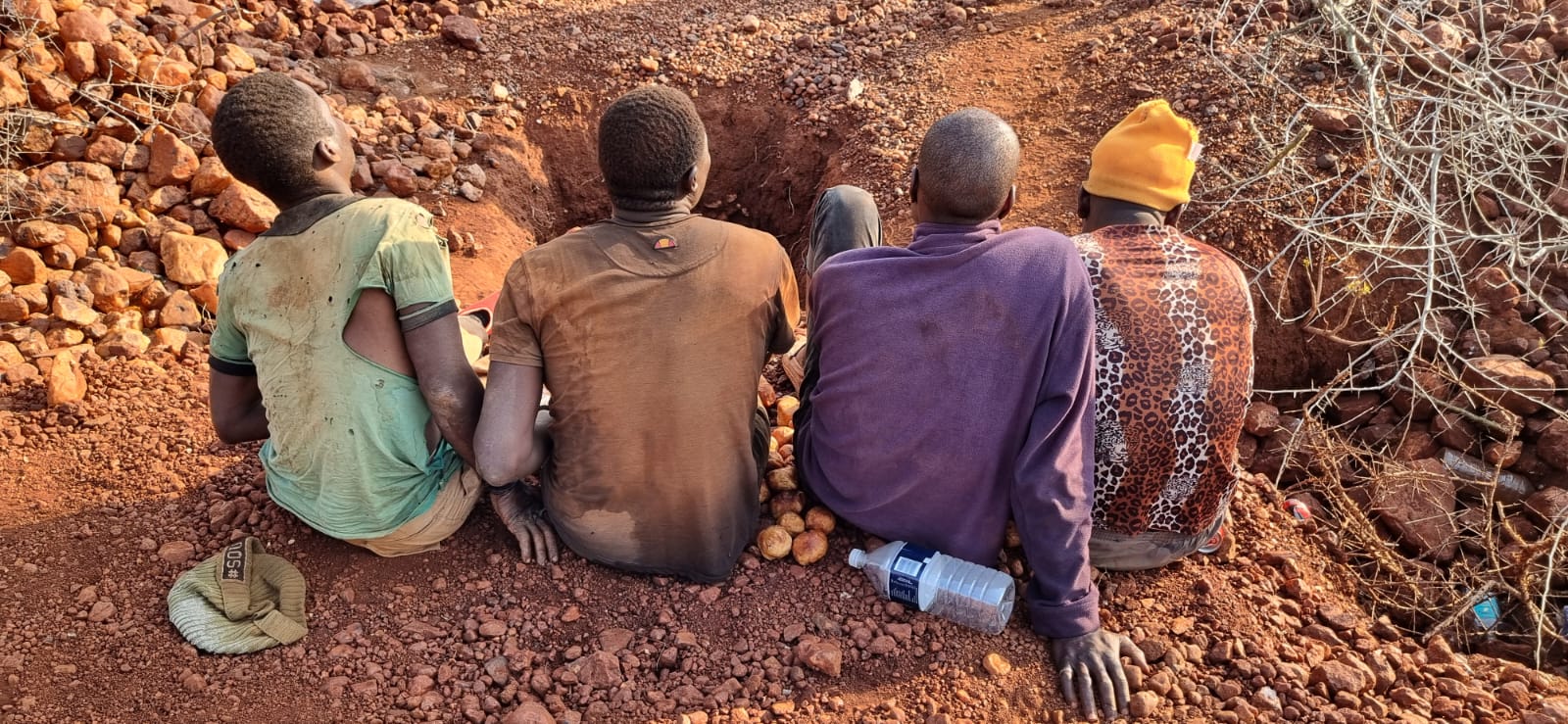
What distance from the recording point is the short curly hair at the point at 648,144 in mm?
1973

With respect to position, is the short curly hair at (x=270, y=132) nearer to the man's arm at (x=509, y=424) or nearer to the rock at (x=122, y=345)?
the man's arm at (x=509, y=424)

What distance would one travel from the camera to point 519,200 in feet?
14.9

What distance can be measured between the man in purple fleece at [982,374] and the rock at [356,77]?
10.8ft

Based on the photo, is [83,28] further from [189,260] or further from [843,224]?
[843,224]

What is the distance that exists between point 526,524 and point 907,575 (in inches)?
39.9

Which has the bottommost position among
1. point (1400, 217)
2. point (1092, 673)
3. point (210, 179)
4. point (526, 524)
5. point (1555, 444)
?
point (1555, 444)

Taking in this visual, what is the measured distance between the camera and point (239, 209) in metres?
3.66

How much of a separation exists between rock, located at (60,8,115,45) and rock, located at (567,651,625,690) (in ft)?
11.4

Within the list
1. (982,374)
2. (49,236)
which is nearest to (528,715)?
(982,374)

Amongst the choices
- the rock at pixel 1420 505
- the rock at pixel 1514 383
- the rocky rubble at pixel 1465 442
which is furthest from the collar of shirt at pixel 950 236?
the rock at pixel 1514 383

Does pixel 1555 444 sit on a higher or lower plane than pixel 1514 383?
lower

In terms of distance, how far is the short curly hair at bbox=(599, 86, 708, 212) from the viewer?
6.47ft

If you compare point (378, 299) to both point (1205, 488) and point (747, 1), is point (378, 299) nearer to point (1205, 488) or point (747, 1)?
point (1205, 488)

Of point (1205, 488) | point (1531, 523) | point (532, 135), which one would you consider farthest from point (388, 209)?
point (1531, 523)
